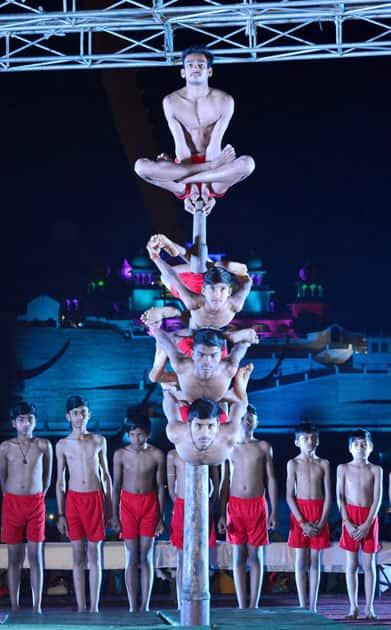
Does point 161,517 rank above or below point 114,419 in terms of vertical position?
below

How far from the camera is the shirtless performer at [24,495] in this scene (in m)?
6.68

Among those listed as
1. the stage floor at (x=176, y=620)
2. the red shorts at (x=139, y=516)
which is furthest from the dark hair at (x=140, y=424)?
the stage floor at (x=176, y=620)

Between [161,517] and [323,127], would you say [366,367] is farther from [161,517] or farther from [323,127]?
[161,517]

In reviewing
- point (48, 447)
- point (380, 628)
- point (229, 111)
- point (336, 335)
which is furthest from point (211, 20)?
point (380, 628)

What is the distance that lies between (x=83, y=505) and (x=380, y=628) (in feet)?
9.79

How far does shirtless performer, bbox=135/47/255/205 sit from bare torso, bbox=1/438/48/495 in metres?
2.68

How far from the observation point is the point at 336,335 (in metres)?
9.54

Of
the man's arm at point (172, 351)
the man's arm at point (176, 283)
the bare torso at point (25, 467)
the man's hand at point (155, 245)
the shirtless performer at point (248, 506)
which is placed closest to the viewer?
the man's arm at point (172, 351)

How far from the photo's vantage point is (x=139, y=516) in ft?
22.3

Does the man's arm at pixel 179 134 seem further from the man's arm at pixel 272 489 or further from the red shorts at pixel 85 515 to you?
the red shorts at pixel 85 515

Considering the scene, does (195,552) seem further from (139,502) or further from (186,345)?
(139,502)

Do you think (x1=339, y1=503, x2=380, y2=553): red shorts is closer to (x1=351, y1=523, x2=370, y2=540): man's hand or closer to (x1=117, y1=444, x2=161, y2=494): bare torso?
(x1=351, y1=523, x2=370, y2=540): man's hand

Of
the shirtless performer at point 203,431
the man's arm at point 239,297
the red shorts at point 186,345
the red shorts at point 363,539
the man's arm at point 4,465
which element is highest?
the man's arm at point 239,297

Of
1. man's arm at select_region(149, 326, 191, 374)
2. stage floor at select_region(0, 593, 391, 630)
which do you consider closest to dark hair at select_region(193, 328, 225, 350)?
man's arm at select_region(149, 326, 191, 374)
